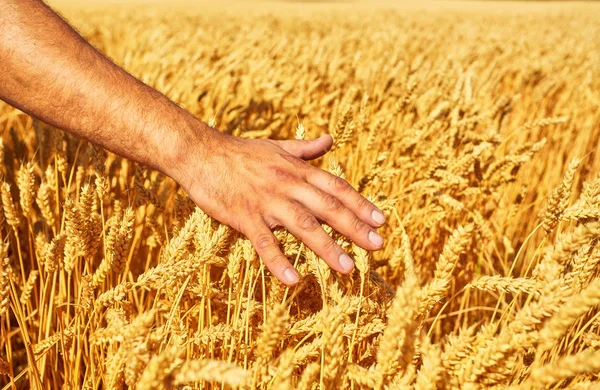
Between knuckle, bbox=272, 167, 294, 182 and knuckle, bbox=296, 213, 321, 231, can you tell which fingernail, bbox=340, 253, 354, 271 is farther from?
knuckle, bbox=272, 167, 294, 182

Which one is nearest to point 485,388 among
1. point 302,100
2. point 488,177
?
point 488,177

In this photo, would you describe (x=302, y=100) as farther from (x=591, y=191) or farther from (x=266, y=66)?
(x=591, y=191)

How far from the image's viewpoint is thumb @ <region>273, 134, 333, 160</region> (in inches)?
46.7

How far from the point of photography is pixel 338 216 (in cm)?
102

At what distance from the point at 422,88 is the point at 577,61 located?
1.98 meters

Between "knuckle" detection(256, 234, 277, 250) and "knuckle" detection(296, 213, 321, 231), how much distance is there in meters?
0.06

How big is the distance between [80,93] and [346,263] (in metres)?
0.61

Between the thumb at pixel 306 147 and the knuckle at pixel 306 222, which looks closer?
the knuckle at pixel 306 222

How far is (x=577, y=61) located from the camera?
390 cm

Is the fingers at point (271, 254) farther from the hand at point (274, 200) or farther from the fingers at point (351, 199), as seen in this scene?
the fingers at point (351, 199)

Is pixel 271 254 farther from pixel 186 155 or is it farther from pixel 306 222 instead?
pixel 186 155

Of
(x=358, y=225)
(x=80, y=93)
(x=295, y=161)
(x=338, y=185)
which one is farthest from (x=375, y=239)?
(x=80, y=93)

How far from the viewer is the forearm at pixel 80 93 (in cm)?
97

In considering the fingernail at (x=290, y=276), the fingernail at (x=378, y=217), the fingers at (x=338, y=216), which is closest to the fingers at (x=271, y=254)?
the fingernail at (x=290, y=276)
